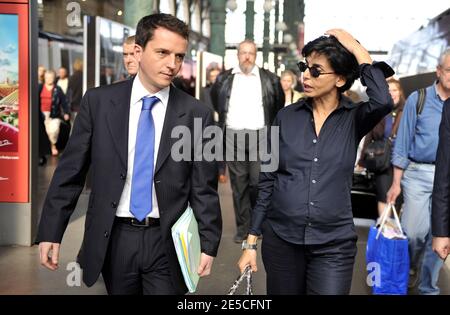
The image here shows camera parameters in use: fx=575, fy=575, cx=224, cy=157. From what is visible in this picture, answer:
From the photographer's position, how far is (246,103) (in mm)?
5914

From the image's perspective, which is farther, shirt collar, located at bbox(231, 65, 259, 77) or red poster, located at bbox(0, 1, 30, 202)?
shirt collar, located at bbox(231, 65, 259, 77)

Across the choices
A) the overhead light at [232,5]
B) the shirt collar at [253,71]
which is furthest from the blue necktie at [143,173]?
the overhead light at [232,5]

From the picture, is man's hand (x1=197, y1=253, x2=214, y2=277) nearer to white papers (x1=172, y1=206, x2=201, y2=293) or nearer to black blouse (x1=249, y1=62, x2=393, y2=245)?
white papers (x1=172, y1=206, x2=201, y2=293)

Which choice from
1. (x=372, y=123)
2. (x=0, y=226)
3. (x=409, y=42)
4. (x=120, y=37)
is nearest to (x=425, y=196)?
(x=372, y=123)

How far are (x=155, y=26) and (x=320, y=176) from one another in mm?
966

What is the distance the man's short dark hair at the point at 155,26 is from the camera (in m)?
2.37

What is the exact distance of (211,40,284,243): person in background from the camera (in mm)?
5887

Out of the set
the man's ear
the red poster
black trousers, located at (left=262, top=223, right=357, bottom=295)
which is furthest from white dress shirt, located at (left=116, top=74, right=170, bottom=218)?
the red poster

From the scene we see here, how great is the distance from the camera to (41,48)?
1625cm

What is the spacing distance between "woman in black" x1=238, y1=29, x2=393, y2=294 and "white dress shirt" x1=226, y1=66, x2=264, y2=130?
3.17 m

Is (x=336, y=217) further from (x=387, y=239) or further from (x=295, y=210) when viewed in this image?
(x=387, y=239)

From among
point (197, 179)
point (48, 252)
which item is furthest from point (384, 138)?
point (48, 252)

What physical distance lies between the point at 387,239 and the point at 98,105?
2544 mm

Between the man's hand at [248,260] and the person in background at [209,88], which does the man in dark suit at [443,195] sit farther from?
the person in background at [209,88]
